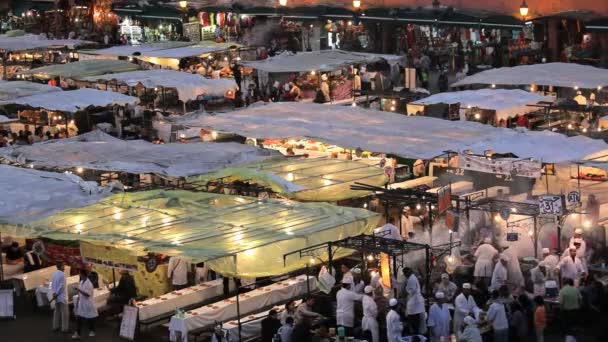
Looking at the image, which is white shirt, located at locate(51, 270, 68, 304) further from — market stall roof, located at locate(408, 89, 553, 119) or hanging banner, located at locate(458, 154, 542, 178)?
market stall roof, located at locate(408, 89, 553, 119)

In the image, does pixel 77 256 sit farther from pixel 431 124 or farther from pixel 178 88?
pixel 178 88

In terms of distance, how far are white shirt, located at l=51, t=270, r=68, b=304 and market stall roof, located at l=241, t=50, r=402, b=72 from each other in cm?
1775

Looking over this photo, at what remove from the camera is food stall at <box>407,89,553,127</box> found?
2991 centimetres

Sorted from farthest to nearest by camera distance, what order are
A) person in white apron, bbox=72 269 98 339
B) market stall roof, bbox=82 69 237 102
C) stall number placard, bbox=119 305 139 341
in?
market stall roof, bbox=82 69 237 102, person in white apron, bbox=72 269 98 339, stall number placard, bbox=119 305 139 341

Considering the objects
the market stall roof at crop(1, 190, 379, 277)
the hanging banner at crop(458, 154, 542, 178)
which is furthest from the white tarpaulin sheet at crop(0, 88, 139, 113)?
the hanging banner at crop(458, 154, 542, 178)

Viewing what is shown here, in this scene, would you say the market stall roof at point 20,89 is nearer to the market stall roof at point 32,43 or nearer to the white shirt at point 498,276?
the market stall roof at point 32,43

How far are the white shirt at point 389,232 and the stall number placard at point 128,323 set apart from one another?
4.59m

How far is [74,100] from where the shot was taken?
33031 millimetres

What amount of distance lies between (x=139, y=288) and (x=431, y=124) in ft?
28.3

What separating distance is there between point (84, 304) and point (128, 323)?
788 mm

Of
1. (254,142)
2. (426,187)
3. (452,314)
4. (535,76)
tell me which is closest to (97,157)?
(254,142)

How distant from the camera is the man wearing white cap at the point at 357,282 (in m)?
19.9

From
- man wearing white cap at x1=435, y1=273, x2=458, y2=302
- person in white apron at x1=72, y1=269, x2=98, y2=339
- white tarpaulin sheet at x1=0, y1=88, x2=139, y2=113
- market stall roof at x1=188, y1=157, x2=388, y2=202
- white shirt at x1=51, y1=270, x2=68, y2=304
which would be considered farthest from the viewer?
white tarpaulin sheet at x1=0, y1=88, x2=139, y2=113

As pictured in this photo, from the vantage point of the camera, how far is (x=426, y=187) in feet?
83.1
